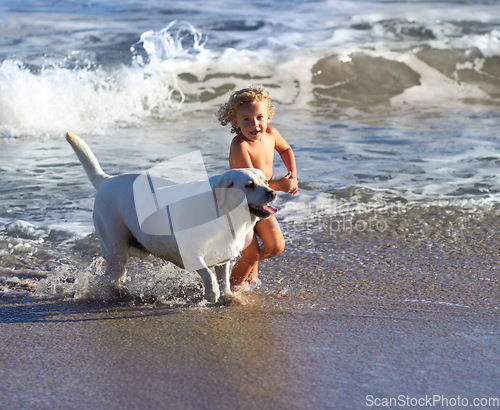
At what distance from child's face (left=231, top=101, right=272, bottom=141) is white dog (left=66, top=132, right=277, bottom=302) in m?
0.48

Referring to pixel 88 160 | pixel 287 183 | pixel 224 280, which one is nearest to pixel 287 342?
pixel 224 280

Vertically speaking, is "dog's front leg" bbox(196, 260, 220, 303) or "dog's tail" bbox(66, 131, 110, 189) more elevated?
"dog's tail" bbox(66, 131, 110, 189)

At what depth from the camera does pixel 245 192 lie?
3424 mm

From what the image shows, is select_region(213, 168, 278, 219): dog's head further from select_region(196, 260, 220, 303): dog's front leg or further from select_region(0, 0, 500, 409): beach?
select_region(0, 0, 500, 409): beach

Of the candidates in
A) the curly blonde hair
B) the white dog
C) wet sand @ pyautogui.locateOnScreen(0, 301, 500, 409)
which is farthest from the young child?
wet sand @ pyautogui.locateOnScreen(0, 301, 500, 409)

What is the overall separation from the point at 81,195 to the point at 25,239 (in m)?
1.37

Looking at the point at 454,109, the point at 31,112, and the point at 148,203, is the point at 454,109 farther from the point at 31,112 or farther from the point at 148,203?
the point at 148,203

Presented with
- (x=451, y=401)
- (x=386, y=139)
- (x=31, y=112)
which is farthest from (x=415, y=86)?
(x=451, y=401)

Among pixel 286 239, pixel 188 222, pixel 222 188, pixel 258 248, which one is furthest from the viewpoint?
pixel 286 239

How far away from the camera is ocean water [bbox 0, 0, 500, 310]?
441 centimetres

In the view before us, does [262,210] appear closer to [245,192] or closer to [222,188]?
[245,192]

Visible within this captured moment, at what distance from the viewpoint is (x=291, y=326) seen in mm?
3555

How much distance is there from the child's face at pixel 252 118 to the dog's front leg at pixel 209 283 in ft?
2.76

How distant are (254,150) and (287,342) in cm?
121
